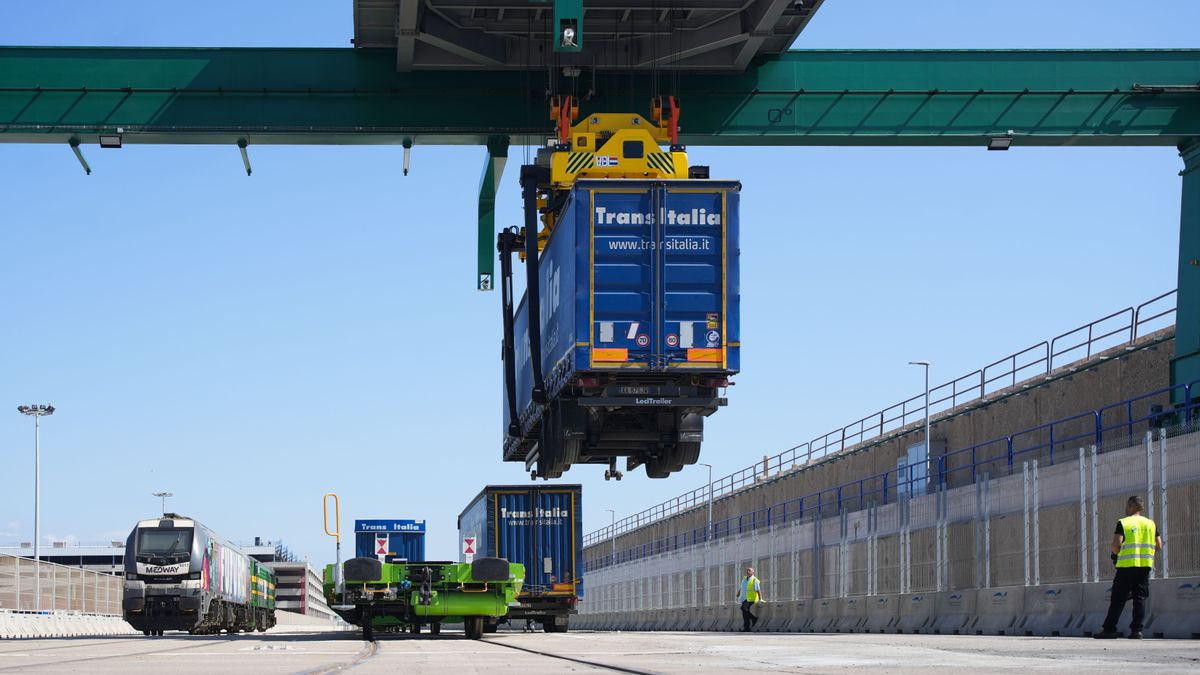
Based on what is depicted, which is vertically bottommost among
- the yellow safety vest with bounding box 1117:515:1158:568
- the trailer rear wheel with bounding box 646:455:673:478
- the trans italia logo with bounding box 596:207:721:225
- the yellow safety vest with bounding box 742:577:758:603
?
the yellow safety vest with bounding box 742:577:758:603

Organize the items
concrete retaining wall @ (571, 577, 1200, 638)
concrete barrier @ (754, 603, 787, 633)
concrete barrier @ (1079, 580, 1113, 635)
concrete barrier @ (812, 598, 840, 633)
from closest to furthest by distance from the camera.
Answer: concrete retaining wall @ (571, 577, 1200, 638) < concrete barrier @ (1079, 580, 1113, 635) < concrete barrier @ (812, 598, 840, 633) < concrete barrier @ (754, 603, 787, 633)

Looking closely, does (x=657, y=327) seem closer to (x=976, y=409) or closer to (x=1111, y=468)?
(x=1111, y=468)

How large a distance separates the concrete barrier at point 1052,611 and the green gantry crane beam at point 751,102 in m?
6.06

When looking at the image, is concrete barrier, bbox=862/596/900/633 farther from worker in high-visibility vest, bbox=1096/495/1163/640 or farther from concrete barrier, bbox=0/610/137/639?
concrete barrier, bbox=0/610/137/639

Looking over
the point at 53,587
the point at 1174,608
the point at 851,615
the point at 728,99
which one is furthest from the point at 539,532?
→ the point at 1174,608

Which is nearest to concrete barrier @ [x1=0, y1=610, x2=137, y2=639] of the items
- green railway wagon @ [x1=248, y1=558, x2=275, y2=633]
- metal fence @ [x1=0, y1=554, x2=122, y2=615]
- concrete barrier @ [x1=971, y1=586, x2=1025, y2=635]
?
metal fence @ [x1=0, y1=554, x2=122, y2=615]

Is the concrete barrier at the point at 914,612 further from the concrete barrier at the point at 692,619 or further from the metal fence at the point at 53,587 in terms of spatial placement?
the metal fence at the point at 53,587

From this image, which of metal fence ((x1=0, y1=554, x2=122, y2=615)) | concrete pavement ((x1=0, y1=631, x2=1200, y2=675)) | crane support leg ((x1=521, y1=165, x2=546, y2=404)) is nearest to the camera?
concrete pavement ((x1=0, y1=631, x2=1200, y2=675))

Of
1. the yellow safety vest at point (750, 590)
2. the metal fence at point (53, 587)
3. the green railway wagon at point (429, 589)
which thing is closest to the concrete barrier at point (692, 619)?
the yellow safety vest at point (750, 590)

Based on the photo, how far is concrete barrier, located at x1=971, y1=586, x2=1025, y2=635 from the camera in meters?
22.5

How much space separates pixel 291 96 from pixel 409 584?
309 inches

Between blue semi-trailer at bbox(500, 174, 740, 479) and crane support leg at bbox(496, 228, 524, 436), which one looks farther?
crane support leg at bbox(496, 228, 524, 436)

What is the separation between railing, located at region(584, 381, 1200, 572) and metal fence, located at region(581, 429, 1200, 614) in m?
0.39

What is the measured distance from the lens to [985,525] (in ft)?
84.5
